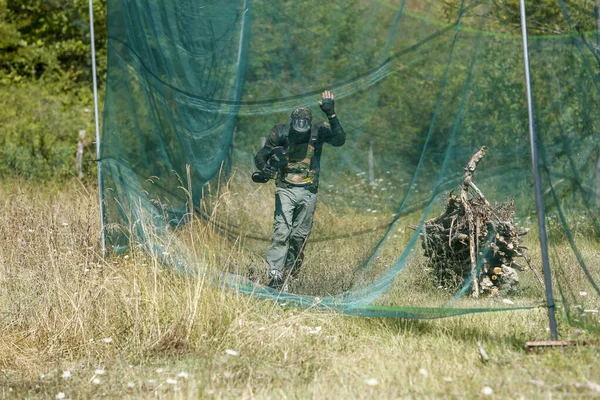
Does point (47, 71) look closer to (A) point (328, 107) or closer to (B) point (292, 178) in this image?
(B) point (292, 178)

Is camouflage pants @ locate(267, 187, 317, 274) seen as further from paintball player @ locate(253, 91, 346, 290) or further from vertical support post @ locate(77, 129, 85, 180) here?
vertical support post @ locate(77, 129, 85, 180)

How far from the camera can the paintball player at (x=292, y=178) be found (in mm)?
6195

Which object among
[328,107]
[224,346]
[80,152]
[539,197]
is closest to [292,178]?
[328,107]

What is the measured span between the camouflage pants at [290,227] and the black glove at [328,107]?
623 millimetres

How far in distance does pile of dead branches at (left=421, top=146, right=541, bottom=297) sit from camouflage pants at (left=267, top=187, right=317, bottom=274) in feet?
2.90

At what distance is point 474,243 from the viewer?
233 inches

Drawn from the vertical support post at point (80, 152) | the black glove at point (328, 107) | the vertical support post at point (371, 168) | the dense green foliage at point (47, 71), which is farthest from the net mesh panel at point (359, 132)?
the dense green foliage at point (47, 71)

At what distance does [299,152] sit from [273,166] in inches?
9.2

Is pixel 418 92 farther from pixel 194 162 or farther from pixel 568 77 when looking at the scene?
pixel 194 162

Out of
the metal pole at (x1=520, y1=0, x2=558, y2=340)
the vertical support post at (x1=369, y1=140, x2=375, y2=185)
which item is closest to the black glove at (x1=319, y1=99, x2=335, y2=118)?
the vertical support post at (x1=369, y1=140, x2=375, y2=185)

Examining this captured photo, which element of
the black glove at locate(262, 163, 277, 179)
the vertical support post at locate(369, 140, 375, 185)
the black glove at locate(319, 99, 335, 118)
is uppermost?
the black glove at locate(319, 99, 335, 118)

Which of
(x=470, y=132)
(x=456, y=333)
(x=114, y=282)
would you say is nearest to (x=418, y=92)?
(x=470, y=132)

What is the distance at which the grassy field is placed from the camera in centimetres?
428

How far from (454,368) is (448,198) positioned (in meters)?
1.87
